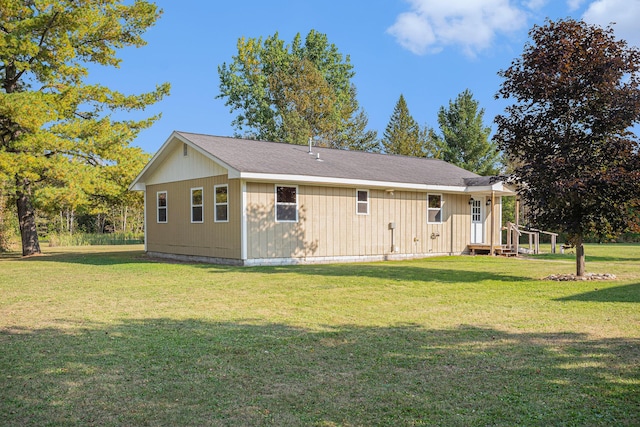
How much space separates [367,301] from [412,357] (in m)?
3.62

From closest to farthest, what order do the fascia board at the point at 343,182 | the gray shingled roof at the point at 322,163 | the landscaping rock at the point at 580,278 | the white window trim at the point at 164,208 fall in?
the landscaping rock at the point at 580,278 → the fascia board at the point at 343,182 → the gray shingled roof at the point at 322,163 → the white window trim at the point at 164,208

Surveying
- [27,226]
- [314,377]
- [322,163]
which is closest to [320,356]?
[314,377]

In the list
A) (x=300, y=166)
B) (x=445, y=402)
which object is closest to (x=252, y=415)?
(x=445, y=402)

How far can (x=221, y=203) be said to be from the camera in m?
16.9

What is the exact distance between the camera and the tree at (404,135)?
42.2 m

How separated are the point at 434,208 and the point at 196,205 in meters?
8.66

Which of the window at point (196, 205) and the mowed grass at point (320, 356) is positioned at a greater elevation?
the window at point (196, 205)

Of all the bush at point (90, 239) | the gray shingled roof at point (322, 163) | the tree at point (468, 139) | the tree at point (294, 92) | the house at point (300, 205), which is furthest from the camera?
the tree at point (468, 139)

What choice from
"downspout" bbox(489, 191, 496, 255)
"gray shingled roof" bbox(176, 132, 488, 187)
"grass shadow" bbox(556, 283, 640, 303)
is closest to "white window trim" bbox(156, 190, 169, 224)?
"gray shingled roof" bbox(176, 132, 488, 187)

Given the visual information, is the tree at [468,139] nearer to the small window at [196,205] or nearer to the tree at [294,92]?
the tree at [294,92]

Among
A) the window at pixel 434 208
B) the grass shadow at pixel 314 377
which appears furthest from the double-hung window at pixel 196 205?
the grass shadow at pixel 314 377

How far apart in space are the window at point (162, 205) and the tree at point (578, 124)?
12.9 m

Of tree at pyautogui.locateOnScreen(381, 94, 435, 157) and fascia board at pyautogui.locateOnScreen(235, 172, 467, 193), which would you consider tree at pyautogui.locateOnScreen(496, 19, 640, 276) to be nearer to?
fascia board at pyautogui.locateOnScreen(235, 172, 467, 193)

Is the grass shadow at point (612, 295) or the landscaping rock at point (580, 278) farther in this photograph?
the landscaping rock at point (580, 278)
